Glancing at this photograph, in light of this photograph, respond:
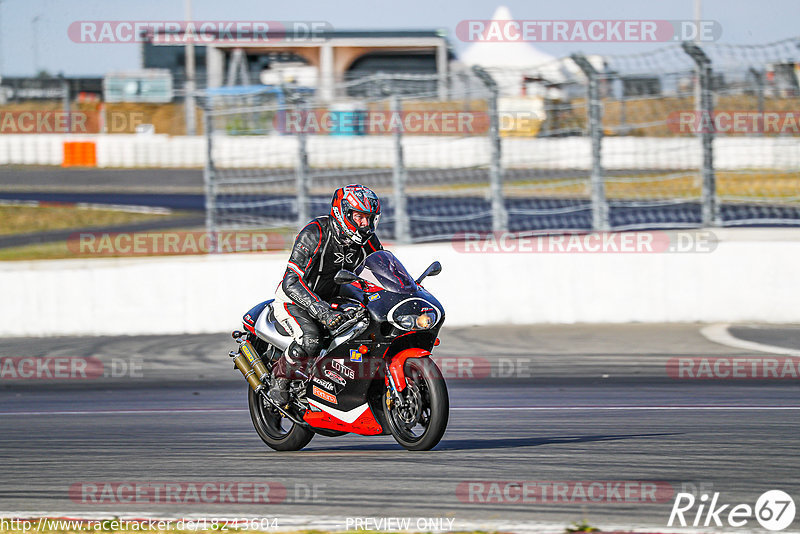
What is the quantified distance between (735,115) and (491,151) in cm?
276

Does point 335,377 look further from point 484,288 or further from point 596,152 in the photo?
point 596,152

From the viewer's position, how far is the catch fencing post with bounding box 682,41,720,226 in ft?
43.9

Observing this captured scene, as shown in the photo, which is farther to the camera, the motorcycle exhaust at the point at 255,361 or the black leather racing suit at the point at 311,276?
the motorcycle exhaust at the point at 255,361

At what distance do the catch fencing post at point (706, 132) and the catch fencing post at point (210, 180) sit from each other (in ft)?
18.7

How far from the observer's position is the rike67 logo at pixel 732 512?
5258 mm

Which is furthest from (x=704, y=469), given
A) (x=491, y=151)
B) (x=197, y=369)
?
(x=491, y=151)

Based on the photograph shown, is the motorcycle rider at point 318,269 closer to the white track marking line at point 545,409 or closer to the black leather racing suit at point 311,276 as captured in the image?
the black leather racing suit at point 311,276

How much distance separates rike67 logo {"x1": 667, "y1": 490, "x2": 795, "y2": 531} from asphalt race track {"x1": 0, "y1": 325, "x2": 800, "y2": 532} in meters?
0.08

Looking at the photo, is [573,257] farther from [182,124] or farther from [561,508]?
[182,124]

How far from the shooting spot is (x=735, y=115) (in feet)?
45.4

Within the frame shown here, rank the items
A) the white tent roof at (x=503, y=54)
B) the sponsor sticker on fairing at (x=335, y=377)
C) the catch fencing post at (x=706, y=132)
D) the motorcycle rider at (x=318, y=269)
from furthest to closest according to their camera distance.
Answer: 1. the white tent roof at (x=503, y=54)
2. the catch fencing post at (x=706, y=132)
3. the sponsor sticker on fairing at (x=335, y=377)
4. the motorcycle rider at (x=318, y=269)

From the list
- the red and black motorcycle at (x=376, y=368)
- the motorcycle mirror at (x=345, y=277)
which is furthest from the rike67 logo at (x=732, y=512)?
the motorcycle mirror at (x=345, y=277)

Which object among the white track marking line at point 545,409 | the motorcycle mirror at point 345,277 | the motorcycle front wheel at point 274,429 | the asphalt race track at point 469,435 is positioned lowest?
the white track marking line at point 545,409

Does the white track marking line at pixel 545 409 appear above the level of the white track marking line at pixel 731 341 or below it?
below
